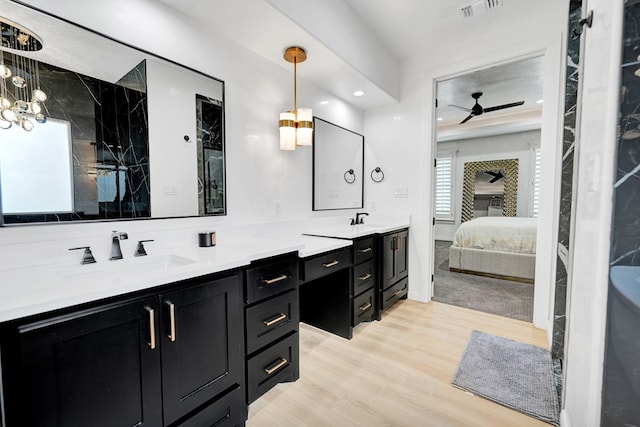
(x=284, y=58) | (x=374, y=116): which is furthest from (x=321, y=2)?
(x=374, y=116)

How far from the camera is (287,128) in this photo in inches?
84.0

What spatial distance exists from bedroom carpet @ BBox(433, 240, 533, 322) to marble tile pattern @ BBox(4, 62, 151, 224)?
3.08 meters

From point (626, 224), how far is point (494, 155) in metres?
6.39

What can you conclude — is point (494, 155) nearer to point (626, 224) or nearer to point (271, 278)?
point (626, 224)

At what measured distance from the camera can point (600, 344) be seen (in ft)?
2.91

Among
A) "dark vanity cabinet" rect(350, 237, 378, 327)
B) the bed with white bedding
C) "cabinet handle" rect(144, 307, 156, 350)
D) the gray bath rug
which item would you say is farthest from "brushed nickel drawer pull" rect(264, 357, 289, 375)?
the bed with white bedding

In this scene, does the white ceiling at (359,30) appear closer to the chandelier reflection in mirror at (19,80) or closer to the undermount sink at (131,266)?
the chandelier reflection in mirror at (19,80)

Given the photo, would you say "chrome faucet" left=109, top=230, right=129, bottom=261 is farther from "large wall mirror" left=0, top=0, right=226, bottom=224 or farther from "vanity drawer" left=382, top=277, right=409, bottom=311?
"vanity drawer" left=382, top=277, right=409, bottom=311

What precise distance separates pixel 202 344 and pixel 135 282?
0.42 meters

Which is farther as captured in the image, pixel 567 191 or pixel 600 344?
pixel 567 191

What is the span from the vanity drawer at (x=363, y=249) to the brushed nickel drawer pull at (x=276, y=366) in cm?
93

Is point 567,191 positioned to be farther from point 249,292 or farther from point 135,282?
point 135,282

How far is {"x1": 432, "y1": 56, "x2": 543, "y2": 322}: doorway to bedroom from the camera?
342cm

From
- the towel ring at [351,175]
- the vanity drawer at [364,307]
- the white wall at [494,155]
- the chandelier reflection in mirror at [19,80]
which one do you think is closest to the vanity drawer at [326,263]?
the vanity drawer at [364,307]
